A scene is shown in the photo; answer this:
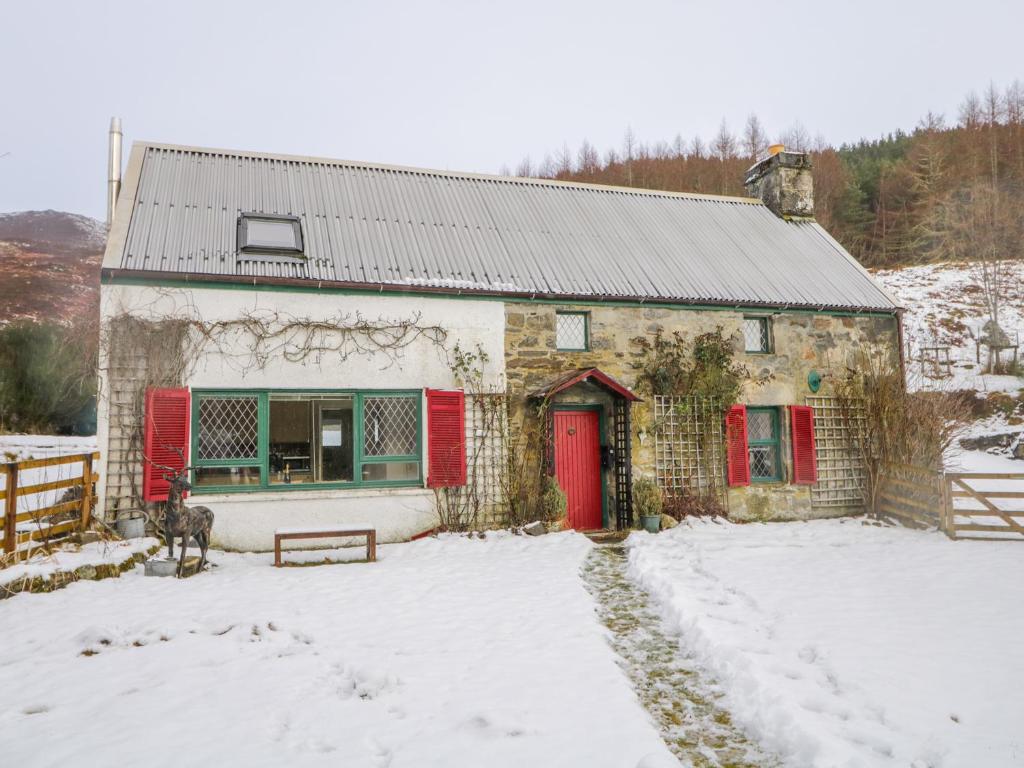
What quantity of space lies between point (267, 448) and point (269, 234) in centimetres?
324

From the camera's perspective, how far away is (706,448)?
10.6 metres

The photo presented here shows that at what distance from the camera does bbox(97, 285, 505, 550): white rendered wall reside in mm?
8414

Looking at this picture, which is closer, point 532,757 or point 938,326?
point 532,757

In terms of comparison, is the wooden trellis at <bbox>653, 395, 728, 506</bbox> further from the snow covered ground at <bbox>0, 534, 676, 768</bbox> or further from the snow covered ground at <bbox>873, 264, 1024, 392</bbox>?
the snow covered ground at <bbox>873, 264, 1024, 392</bbox>

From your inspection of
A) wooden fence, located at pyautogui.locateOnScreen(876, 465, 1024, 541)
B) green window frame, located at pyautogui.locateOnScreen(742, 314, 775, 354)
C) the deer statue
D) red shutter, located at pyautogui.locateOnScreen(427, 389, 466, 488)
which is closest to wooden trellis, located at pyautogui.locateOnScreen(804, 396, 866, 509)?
wooden fence, located at pyautogui.locateOnScreen(876, 465, 1024, 541)

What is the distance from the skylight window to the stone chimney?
10351mm

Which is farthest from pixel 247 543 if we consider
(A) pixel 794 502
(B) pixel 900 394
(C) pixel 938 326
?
(C) pixel 938 326

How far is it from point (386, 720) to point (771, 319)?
9.66m

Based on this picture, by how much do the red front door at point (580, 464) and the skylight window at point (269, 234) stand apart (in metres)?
4.76

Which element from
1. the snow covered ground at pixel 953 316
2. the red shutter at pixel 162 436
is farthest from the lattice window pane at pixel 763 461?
the snow covered ground at pixel 953 316

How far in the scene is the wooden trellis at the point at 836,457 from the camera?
441 inches

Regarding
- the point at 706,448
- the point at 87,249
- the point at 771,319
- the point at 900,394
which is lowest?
the point at 706,448

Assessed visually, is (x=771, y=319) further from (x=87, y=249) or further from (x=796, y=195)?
(x=87, y=249)

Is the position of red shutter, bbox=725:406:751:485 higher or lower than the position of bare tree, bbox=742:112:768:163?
lower
